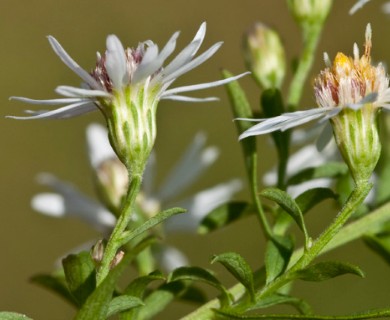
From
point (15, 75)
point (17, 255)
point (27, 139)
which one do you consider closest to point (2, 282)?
point (17, 255)

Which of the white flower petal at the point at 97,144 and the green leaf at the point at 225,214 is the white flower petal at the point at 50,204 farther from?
the green leaf at the point at 225,214

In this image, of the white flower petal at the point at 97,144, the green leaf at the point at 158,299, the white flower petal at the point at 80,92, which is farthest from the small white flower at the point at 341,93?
the white flower petal at the point at 97,144

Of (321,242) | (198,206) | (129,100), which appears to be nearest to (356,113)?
(321,242)

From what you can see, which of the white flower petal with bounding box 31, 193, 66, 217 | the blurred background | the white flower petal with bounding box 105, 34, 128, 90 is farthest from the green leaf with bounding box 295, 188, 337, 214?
the blurred background

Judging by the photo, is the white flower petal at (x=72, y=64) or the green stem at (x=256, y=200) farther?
the green stem at (x=256, y=200)

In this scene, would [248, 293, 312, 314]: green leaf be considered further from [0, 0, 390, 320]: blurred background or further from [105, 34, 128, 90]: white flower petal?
[0, 0, 390, 320]: blurred background
